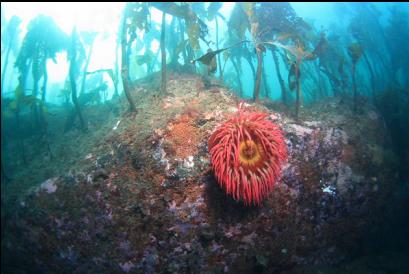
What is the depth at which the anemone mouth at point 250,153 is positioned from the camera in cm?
416

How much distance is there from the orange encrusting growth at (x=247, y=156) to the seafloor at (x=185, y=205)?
0.58 meters

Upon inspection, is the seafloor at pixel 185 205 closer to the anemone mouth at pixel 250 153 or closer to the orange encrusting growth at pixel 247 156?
the orange encrusting growth at pixel 247 156

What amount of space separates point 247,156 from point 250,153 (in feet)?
0.22

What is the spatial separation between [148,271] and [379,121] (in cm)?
594

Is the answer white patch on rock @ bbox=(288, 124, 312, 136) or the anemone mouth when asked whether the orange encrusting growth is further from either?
white patch on rock @ bbox=(288, 124, 312, 136)

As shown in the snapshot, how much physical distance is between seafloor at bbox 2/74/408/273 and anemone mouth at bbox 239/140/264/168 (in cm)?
74

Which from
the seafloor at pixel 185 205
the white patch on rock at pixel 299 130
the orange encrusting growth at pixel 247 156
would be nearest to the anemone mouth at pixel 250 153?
the orange encrusting growth at pixel 247 156

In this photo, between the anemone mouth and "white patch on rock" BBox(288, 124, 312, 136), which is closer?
the anemone mouth

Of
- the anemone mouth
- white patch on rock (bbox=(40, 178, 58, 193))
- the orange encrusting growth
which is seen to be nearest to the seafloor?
white patch on rock (bbox=(40, 178, 58, 193))

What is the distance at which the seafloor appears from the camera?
14.5 feet

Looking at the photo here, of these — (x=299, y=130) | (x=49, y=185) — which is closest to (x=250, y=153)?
(x=299, y=130)

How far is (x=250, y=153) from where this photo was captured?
4215mm

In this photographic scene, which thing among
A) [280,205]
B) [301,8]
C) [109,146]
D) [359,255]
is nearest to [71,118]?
[109,146]

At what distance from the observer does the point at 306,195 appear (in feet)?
16.3
